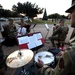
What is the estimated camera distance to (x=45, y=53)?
3430 mm

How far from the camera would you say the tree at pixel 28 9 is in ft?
162

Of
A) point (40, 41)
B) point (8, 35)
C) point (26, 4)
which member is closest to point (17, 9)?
point (26, 4)

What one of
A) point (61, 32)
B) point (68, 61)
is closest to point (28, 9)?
point (61, 32)

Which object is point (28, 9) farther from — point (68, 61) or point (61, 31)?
point (68, 61)

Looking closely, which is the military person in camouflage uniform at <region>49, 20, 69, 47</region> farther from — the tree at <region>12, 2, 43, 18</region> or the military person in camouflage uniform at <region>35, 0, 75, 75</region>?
the tree at <region>12, 2, 43, 18</region>

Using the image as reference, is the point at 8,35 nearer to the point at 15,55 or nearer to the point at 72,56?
the point at 15,55

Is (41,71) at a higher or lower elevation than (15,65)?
higher

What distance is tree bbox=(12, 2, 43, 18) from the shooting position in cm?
4937

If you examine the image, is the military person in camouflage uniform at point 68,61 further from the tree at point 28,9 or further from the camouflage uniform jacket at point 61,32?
the tree at point 28,9

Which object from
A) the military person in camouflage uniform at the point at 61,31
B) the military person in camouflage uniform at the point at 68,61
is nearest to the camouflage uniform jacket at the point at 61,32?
the military person in camouflage uniform at the point at 61,31

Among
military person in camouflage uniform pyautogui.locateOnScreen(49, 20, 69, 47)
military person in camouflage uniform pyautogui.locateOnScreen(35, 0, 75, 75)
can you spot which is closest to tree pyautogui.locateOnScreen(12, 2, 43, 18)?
military person in camouflage uniform pyautogui.locateOnScreen(49, 20, 69, 47)

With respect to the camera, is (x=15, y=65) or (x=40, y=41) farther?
(x=40, y=41)

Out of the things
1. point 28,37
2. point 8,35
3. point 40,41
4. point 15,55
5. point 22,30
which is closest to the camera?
point 15,55

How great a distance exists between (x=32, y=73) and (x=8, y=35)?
5.44 meters
